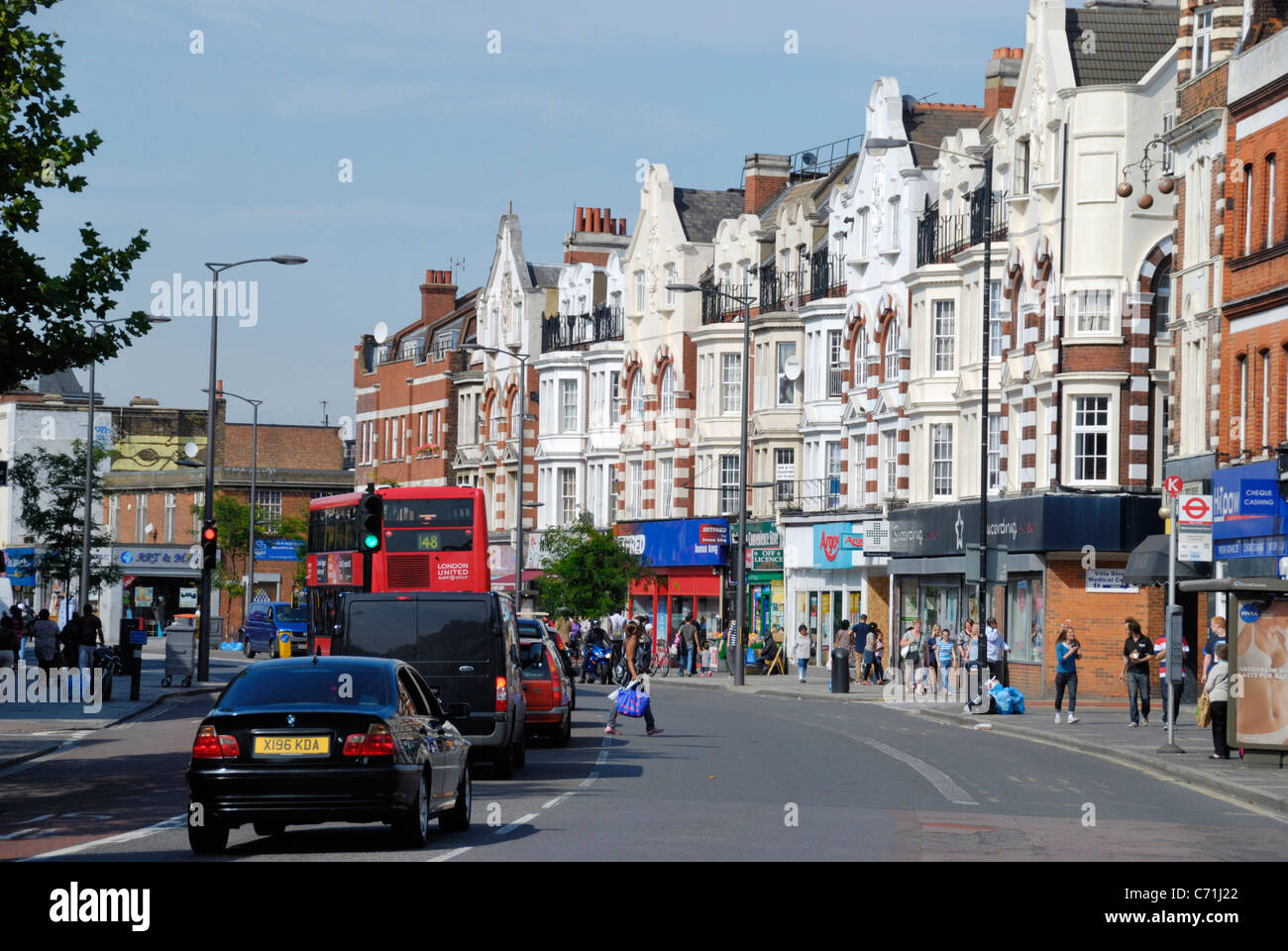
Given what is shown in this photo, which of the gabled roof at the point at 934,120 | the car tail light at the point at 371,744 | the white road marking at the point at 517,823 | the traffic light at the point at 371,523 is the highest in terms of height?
the gabled roof at the point at 934,120

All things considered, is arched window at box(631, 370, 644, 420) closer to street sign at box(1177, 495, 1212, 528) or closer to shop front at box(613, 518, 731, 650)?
shop front at box(613, 518, 731, 650)

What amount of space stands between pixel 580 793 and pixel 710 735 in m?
11.2

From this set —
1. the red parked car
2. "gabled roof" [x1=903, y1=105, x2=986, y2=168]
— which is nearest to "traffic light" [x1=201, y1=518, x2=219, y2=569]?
the red parked car

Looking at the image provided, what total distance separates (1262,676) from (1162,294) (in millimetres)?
24285

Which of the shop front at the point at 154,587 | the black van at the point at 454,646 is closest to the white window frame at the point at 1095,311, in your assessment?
the black van at the point at 454,646

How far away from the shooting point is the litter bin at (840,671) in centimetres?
4859

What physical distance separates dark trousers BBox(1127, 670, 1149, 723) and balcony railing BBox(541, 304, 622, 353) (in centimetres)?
5030

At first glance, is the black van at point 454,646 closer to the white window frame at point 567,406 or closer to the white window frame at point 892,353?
the white window frame at point 892,353

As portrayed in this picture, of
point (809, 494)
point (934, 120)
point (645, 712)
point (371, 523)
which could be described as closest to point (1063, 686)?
point (645, 712)

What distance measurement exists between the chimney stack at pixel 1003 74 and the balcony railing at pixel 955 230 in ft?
13.2

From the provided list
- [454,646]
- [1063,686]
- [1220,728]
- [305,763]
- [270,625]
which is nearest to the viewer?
[305,763]

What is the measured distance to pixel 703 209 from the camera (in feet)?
269

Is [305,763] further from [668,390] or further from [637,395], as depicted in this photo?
[637,395]
